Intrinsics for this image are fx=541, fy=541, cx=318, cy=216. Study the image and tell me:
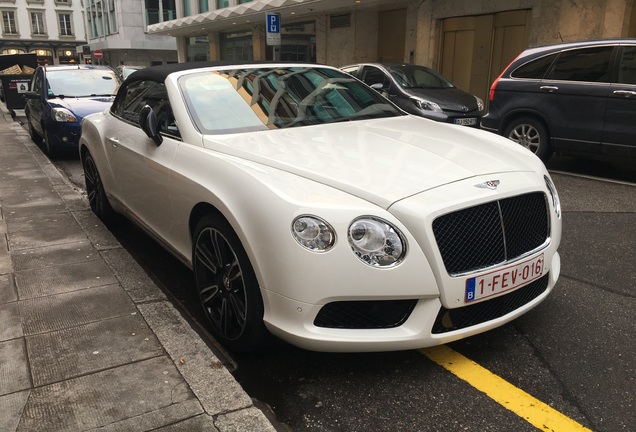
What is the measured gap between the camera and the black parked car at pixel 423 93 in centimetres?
1002

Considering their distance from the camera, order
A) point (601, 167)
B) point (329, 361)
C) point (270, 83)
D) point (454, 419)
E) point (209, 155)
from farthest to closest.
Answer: point (601, 167) → point (270, 83) → point (209, 155) → point (329, 361) → point (454, 419)

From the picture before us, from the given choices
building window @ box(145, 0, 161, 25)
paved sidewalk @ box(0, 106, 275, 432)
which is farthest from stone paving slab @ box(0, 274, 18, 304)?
building window @ box(145, 0, 161, 25)

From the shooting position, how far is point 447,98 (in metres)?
10.4

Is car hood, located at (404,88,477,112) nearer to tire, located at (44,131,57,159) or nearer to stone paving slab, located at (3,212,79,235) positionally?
tire, located at (44,131,57,159)

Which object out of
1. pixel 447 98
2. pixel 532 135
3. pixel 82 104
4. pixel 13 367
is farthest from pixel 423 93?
pixel 13 367

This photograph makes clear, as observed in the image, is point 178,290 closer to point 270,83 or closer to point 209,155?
point 209,155

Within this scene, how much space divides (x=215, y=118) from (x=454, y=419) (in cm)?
233

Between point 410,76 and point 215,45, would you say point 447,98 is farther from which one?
point 215,45

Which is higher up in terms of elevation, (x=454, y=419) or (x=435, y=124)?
(x=435, y=124)

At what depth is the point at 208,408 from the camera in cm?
244

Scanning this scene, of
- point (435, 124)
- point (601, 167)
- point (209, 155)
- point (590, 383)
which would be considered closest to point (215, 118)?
point (209, 155)

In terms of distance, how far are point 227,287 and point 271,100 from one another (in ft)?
4.82

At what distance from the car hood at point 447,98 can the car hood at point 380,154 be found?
6.57 m

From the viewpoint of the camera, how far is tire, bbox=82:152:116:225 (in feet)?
17.3
